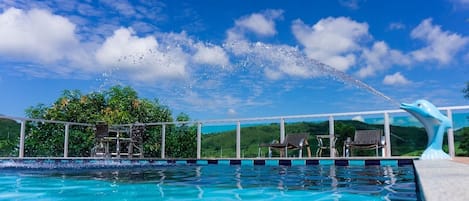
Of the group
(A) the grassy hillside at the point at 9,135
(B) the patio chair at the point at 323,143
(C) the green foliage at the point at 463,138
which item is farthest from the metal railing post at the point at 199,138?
(C) the green foliage at the point at 463,138

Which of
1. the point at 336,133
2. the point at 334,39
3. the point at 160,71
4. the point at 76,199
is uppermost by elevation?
the point at 334,39

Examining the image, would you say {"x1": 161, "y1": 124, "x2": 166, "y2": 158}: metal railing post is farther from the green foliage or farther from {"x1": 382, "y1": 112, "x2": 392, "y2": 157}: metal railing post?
the green foliage

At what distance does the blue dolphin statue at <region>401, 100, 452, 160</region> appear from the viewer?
6.07 metres

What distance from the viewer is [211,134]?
35.5ft

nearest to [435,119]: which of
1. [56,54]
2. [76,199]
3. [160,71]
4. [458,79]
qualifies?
[76,199]

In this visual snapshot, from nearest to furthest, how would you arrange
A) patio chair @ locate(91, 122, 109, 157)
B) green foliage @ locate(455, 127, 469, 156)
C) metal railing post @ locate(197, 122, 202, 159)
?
green foliage @ locate(455, 127, 469, 156) → patio chair @ locate(91, 122, 109, 157) → metal railing post @ locate(197, 122, 202, 159)

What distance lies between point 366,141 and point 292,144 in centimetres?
168

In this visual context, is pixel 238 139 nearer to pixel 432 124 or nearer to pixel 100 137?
pixel 100 137

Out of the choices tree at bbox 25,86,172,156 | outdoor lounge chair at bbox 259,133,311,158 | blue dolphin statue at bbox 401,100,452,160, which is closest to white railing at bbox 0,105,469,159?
outdoor lounge chair at bbox 259,133,311,158

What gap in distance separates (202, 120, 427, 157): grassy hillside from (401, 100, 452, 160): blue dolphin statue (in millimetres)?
2088

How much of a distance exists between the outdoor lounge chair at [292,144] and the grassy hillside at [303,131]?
6.8 inches

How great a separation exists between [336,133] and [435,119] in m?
3.19

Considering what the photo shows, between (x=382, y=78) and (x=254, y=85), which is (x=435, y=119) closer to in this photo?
(x=254, y=85)

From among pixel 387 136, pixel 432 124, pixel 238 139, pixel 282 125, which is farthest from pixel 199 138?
pixel 432 124
